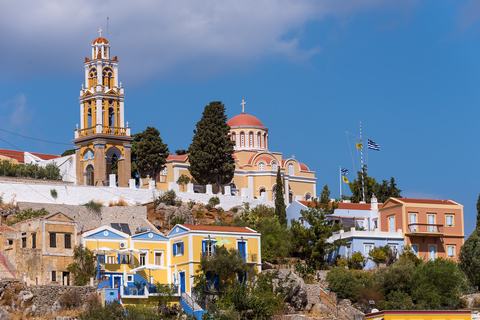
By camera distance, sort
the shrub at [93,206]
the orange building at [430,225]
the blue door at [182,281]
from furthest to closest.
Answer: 1. the orange building at [430,225]
2. the shrub at [93,206]
3. the blue door at [182,281]

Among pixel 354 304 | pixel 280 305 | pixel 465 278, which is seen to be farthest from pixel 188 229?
pixel 465 278

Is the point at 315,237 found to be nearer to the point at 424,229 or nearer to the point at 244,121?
the point at 424,229

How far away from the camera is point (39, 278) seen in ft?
202

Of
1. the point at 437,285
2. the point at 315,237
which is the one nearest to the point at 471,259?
the point at 437,285

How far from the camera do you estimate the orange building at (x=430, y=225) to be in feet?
252

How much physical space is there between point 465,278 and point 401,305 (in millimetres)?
9499

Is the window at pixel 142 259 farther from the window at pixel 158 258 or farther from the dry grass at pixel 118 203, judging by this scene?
the dry grass at pixel 118 203

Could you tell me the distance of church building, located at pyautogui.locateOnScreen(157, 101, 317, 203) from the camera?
9612 centimetres

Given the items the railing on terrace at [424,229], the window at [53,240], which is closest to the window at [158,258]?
the window at [53,240]

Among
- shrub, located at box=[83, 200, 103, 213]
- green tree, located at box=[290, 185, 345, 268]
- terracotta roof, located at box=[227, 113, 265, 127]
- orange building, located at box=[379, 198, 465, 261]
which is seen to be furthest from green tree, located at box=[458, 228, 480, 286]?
terracotta roof, located at box=[227, 113, 265, 127]

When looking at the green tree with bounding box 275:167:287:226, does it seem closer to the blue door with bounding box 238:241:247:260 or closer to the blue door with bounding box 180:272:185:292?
the blue door with bounding box 238:241:247:260

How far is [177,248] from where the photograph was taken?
65250 millimetres

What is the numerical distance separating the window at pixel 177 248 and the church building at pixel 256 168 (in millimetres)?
26333

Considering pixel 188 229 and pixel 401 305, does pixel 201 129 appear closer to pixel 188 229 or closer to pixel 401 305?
pixel 188 229
